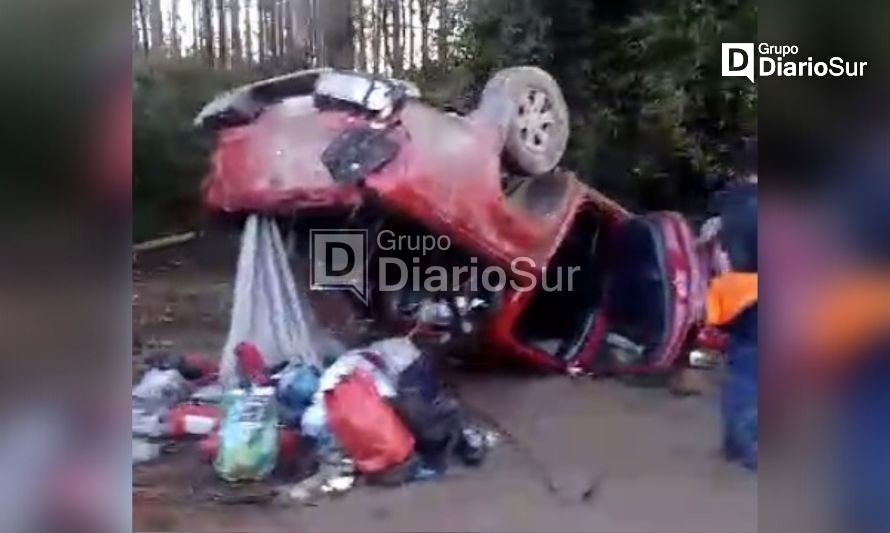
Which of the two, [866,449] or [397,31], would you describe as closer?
[397,31]

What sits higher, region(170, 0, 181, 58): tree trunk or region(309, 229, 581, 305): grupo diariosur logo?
region(170, 0, 181, 58): tree trunk

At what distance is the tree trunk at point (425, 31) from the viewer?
375 cm

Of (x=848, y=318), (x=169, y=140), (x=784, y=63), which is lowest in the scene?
(x=848, y=318)

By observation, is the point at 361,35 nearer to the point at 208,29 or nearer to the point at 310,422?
the point at 208,29

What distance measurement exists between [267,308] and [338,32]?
0.77 m

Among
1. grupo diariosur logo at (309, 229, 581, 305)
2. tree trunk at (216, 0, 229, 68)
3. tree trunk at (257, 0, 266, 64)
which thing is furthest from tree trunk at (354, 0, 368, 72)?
grupo diariosur logo at (309, 229, 581, 305)

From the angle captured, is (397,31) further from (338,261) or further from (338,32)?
(338,261)

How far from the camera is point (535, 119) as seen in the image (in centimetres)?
379

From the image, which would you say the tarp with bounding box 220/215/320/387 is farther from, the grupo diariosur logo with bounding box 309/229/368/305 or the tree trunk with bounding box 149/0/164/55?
the tree trunk with bounding box 149/0/164/55

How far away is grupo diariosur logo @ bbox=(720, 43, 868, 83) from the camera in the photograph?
12.3ft

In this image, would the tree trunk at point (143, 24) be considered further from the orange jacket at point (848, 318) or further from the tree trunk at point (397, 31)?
the orange jacket at point (848, 318)

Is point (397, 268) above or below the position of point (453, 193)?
below

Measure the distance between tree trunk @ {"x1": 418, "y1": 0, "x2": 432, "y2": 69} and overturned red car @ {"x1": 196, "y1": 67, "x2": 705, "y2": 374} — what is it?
4.2 inches

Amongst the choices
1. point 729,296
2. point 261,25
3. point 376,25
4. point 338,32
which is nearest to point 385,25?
point 376,25
